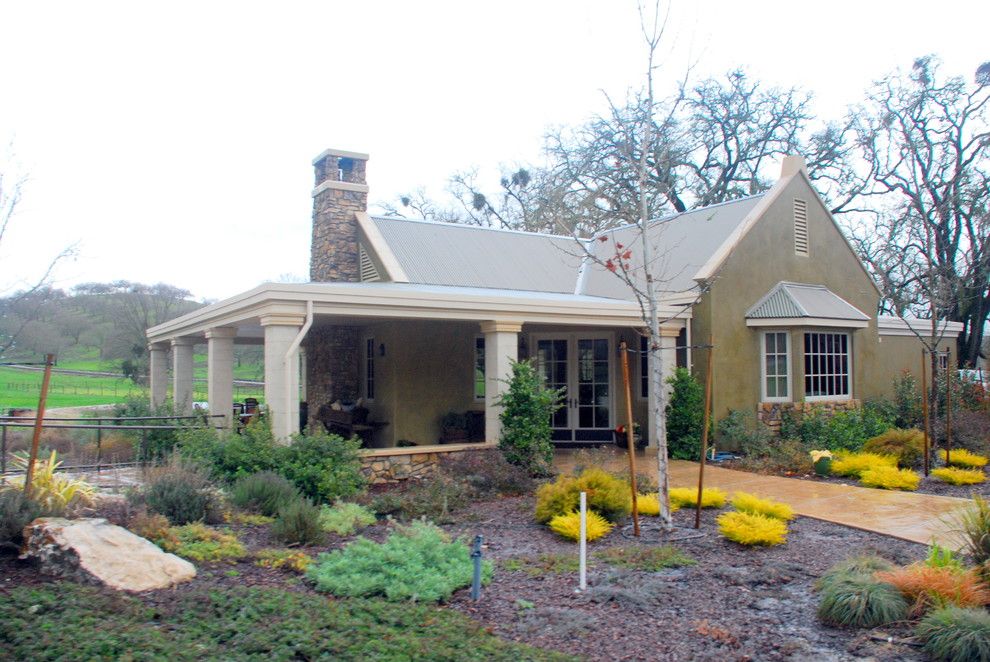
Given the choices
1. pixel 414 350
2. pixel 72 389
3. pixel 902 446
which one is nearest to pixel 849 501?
pixel 902 446

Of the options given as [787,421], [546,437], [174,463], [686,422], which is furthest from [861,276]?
[174,463]

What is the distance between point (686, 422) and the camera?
1334 centimetres

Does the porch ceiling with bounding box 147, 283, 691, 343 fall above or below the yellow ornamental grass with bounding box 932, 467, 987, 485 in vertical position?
above

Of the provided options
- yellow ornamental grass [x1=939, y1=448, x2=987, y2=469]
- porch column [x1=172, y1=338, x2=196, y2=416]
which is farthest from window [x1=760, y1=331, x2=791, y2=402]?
porch column [x1=172, y1=338, x2=196, y2=416]

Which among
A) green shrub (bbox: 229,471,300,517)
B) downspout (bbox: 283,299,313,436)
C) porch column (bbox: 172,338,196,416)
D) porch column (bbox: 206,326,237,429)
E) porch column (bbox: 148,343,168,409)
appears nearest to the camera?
green shrub (bbox: 229,471,300,517)

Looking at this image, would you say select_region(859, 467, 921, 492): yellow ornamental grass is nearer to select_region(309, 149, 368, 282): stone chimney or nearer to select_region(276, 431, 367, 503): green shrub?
select_region(276, 431, 367, 503): green shrub

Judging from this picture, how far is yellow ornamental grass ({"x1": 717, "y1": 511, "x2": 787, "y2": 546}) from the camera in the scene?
23.3ft

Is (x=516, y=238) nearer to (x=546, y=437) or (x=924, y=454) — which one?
(x=546, y=437)

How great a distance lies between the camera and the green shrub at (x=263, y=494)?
26.9ft

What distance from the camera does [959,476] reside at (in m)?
10.5

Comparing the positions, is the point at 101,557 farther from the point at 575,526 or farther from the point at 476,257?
the point at 476,257

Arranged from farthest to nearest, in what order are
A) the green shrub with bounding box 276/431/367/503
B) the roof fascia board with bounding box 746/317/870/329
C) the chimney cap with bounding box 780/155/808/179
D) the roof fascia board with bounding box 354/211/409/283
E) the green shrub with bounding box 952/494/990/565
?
the chimney cap with bounding box 780/155/808/179, the roof fascia board with bounding box 354/211/409/283, the roof fascia board with bounding box 746/317/870/329, the green shrub with bounding box 276/431/367/503, the green shrub with bounding box 952/494/990/565

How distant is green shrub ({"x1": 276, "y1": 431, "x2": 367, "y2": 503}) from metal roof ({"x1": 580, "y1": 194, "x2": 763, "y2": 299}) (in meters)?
6.59

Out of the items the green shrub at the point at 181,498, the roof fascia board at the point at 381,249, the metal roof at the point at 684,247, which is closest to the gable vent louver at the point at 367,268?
the roof fascia board at the point at 381,249
